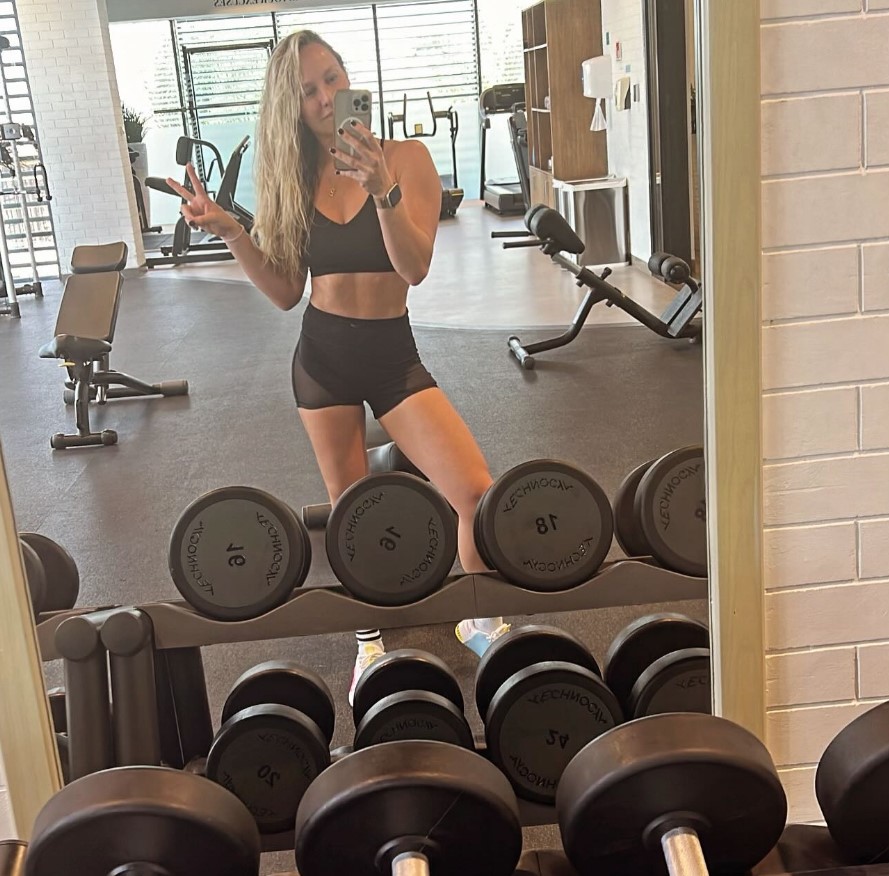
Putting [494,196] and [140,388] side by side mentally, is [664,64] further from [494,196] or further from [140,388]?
[140,388]

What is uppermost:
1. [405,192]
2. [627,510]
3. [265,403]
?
[405,192]

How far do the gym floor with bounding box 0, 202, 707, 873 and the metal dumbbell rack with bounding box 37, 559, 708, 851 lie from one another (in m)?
0.14

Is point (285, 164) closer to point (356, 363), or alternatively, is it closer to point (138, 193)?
point (138, 193)

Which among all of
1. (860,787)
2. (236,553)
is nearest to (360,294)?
(236,553)

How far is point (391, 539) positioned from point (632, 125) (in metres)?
0.89

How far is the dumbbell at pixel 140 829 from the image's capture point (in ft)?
3.55

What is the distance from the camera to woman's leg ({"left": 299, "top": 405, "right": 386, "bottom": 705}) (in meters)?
1.84

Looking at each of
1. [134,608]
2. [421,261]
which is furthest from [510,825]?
[421,261]

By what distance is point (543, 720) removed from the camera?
66.6 inches

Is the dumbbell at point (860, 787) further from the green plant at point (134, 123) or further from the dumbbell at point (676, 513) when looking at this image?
the green plant at point (134, 123)

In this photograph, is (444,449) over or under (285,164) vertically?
under

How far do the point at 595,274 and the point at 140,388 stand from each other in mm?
906

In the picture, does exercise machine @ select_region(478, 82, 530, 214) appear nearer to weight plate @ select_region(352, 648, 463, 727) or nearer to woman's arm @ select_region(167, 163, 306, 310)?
woman's arm @ select_region(167, 163, 306, 310)

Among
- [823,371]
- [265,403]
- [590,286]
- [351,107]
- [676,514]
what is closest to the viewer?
[823,371]
